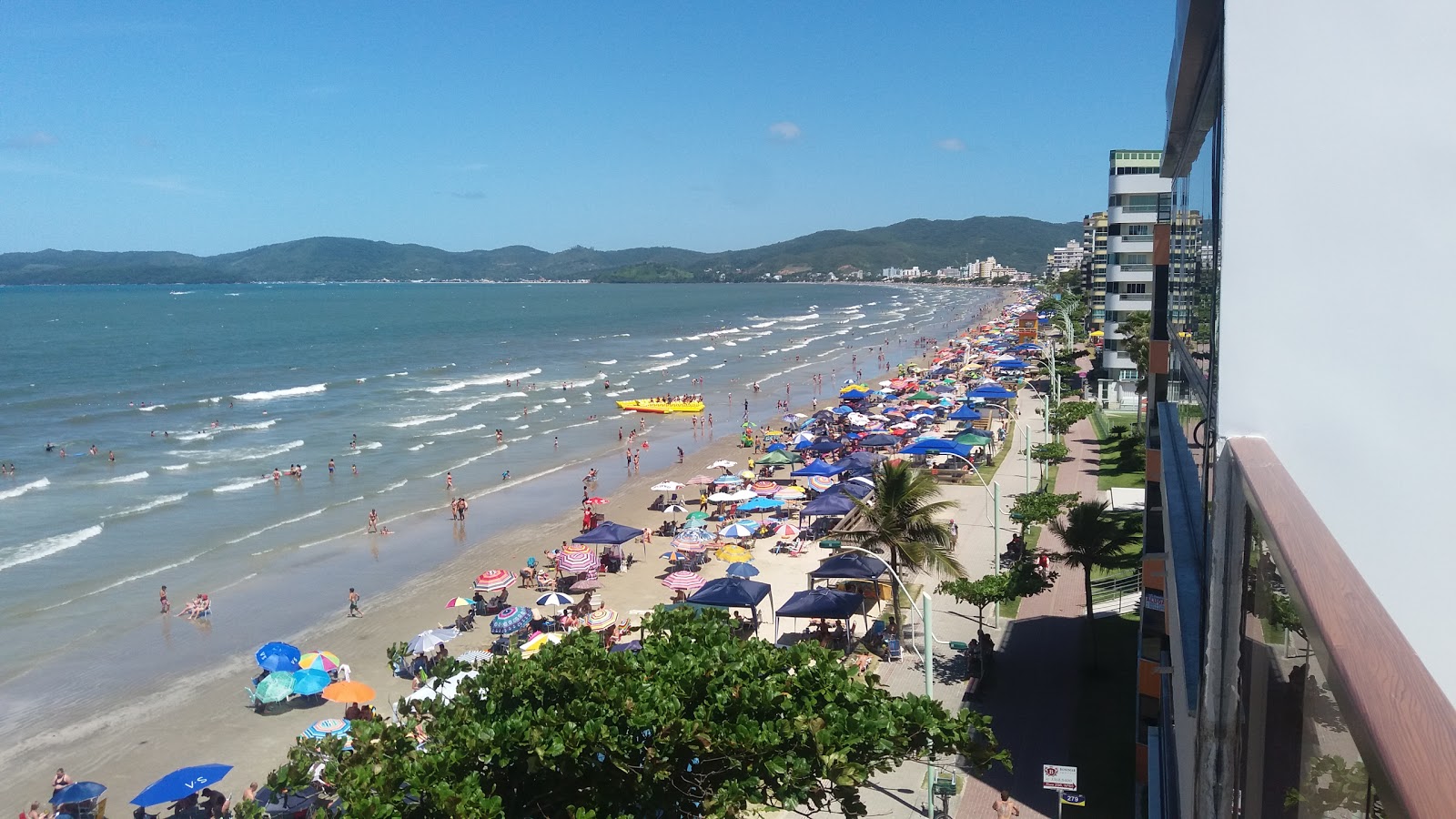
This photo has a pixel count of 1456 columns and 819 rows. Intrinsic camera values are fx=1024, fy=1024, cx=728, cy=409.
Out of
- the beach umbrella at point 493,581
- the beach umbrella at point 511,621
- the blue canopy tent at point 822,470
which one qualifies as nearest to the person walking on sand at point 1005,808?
the beach umbrella at point 511,621

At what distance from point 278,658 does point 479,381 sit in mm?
56757

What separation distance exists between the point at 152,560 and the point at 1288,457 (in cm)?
3567

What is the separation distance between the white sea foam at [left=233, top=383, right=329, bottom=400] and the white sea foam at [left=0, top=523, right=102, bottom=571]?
34.5 meters

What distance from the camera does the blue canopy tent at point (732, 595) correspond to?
2141 cm

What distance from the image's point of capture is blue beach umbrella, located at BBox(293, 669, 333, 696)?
20.5 m

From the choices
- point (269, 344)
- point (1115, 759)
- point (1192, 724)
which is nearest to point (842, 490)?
point (1115, 759)

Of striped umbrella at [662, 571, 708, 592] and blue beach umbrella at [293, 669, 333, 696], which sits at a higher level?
striped umbrella at [662, 571, 708, 592]

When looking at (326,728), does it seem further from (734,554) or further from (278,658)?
(734,554)

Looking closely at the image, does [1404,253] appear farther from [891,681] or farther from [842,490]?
[842,490]

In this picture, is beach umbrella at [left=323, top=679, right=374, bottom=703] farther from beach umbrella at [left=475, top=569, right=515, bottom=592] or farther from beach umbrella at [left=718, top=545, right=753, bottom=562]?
beach umbrella at [left=718, top=545, right=753, bottom=562]

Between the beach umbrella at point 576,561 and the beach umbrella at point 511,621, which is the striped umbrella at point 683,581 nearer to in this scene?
the beach umbrella at point 576,561

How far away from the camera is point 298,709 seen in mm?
21469

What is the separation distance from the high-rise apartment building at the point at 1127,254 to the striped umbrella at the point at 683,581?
28.4 meters

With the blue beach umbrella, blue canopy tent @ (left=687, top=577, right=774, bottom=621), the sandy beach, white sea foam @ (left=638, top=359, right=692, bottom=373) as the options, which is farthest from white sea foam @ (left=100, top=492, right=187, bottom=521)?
white sea foam @ (left=638, top=359, right=692, bottom=373)
